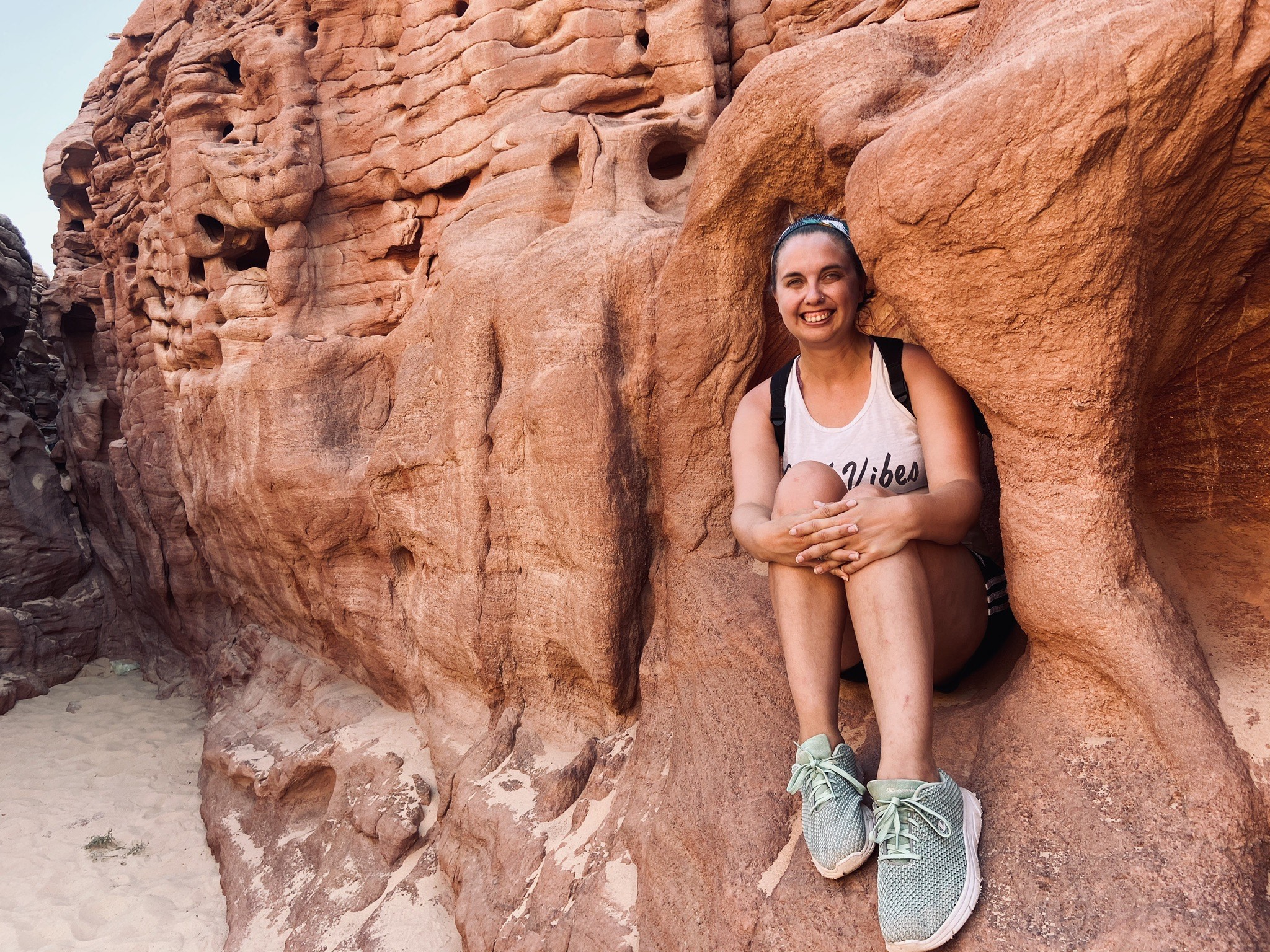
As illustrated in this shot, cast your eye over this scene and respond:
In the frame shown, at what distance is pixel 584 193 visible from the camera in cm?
396

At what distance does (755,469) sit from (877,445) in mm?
346

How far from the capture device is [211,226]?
6.08 metres

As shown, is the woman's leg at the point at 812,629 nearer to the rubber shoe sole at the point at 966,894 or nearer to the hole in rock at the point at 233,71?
the rubber shoe sole at the point at 966,894

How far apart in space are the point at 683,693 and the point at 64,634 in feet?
24.3

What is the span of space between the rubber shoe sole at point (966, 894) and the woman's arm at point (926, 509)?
0.57m

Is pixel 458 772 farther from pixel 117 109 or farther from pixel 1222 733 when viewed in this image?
pixel 117 109

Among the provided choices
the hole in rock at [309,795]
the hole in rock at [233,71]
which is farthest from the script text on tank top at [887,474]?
the hole in rock at [233,71]

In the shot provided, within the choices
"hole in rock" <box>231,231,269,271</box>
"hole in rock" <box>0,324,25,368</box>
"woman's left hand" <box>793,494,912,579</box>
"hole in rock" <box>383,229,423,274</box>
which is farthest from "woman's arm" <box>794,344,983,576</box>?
"hole in rock" <box>0,324,25,368</box>

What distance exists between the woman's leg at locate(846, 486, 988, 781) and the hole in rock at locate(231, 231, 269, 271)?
209 inches

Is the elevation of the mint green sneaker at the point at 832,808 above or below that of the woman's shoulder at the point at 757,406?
below

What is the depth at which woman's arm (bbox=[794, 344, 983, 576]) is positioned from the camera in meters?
1.96

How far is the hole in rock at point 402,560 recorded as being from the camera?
463 cm

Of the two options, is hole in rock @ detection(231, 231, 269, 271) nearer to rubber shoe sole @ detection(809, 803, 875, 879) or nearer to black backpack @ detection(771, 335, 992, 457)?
black backpack @ detection(771, 335, 992, 457)

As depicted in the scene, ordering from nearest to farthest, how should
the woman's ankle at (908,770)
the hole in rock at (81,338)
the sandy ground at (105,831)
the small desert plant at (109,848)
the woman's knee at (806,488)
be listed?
the woman's ankle at (908,770) < the woman's knee at (806,488) < the sandy ground at (105,831) < the small desert plant at (109,848) < the hole in rock at (81,338)
